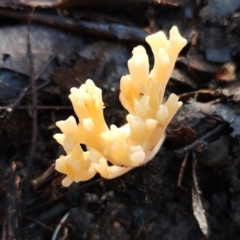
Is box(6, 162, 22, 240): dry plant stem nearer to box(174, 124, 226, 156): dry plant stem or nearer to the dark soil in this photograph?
the dark soil

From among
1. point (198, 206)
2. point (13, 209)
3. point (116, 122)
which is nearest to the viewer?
point (13, 209)

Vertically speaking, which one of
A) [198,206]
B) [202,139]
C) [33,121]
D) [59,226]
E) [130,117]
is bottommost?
[59,226]

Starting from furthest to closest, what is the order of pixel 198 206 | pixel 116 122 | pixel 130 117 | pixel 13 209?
pixel 116 122, pixel 198 206, pixel 13 209, pixel 130 117

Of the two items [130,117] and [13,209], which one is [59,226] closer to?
[13,209]

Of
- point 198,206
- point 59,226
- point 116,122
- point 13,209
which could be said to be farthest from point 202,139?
point 13,209

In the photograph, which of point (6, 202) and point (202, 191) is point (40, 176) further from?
point (202, 191)

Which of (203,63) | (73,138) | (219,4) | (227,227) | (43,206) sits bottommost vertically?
(43,206)

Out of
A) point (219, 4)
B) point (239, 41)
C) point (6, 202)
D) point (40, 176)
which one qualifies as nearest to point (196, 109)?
point (239, 41)
